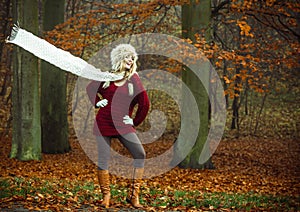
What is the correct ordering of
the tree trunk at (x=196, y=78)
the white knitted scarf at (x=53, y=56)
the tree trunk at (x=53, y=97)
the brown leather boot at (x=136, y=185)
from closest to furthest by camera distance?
the white knitted scarf at (x=53, y=56), the brown leather boot at (x=136, y=185), the tree trunk at (x=196, y=78), the tree trunk at (x=53, y=97)

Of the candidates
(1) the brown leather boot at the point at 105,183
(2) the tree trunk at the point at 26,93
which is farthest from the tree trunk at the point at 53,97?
(1) the brown leather boot at the point at 105,183

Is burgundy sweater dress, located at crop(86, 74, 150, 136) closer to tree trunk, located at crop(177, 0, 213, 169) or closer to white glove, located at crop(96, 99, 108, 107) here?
white glove, located at crop(96, 99, 108, 107)

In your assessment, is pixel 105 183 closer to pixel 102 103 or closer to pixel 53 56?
pixel 102 103

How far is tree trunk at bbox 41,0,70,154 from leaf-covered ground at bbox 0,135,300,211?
2.18ft

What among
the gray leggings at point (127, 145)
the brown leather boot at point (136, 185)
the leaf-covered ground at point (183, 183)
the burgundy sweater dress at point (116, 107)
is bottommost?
the leaf-covered ground at point (183, 183)

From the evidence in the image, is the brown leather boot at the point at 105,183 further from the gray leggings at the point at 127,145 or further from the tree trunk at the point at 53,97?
the tree trunk at the point at 53,97

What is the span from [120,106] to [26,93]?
291 inches

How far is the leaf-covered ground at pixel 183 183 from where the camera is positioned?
21.5ft

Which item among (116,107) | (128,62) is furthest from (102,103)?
(128,62)

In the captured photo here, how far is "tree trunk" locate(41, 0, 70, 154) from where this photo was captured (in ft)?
49.5

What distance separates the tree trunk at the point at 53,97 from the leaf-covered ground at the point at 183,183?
664mm

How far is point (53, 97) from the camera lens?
1523cm

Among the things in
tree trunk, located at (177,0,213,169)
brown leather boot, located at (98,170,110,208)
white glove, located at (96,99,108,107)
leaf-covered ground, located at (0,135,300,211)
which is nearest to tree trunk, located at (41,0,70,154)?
leaf-covered ground, located at (0,135,300,211)

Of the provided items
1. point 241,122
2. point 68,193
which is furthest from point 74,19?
point 241,122
